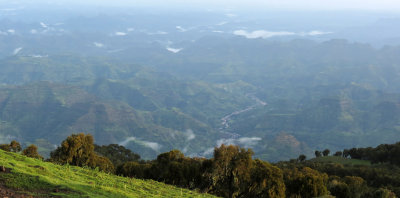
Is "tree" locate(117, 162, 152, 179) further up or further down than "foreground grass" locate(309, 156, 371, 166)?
further down

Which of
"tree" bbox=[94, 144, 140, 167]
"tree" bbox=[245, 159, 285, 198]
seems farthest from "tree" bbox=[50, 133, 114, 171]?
"tree" bbox=[94, 144, 140, 167]

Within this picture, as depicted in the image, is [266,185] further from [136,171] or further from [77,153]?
[77,153]

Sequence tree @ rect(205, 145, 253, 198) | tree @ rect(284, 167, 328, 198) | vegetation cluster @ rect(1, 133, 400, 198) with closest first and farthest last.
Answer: vegetation cluster @ rect(1, 133, 400, 198) → tree @ rect(205, 145, 253, 198) → tree @ rect(284, 167, 328, 198)

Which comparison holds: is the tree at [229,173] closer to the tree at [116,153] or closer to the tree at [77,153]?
the tree at [77,153]

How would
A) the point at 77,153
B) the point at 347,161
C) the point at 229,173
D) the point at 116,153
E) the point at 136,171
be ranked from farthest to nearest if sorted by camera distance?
the point at 116,153 < the point at 347,161 < the point at 136,171 < the point at 77,153 < the point at 229,173

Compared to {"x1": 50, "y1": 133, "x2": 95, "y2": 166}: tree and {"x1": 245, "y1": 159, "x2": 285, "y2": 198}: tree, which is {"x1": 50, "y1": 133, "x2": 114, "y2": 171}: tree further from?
{"x1": 245, "y1": 159, "x2": 285, "y2": 198}: tree

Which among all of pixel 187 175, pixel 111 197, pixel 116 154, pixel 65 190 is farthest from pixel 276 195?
pixel 116 154

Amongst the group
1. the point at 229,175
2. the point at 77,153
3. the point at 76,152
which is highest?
the point at 76,152

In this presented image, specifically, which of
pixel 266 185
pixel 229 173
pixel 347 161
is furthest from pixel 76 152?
pixel 347 161

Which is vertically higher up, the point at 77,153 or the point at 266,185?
the point at 77,153

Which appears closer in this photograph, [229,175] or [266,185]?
[266,185]

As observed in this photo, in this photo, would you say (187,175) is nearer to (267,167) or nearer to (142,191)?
(267,167)
